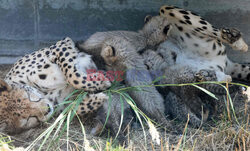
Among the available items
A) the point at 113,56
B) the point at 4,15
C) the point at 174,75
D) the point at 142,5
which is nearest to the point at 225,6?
the point at 142,5

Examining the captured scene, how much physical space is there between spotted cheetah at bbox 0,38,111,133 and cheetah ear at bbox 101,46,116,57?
0.18m

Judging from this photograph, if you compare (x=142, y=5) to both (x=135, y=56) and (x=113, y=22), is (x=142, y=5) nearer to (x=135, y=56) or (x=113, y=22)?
(x=113, y=22)

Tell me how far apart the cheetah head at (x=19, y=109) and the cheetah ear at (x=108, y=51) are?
857 mm

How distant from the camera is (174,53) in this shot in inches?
169

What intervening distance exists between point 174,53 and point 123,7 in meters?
1.06

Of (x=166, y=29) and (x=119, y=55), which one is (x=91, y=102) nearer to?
(x=119, y=55)

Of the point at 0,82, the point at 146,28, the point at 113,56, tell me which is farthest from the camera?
the point at 146,28

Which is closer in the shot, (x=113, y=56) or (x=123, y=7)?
(x=113, y=56)

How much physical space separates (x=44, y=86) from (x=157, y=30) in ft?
4.87

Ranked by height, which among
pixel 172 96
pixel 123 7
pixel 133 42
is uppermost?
pixel 123 7

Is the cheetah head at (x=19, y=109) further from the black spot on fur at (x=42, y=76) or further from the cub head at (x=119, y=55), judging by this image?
the cub head at (x=119, y=55)

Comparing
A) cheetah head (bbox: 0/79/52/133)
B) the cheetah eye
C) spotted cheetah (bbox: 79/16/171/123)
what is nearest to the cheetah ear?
spotted cheetah (bbox: 79/16/171/123)

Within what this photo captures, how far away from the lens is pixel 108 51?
3875 millimetres

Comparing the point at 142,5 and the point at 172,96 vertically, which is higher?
the point at 142,5
